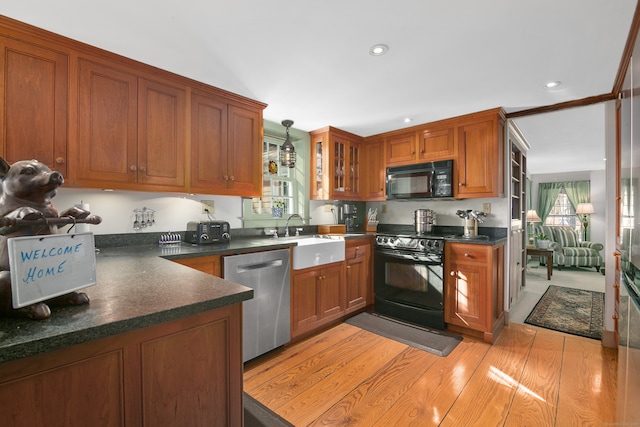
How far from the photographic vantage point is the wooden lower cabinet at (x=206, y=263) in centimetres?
194

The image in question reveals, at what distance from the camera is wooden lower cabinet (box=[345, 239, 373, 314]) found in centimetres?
323

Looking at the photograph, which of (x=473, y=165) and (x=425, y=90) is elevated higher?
(x=425, y=90)

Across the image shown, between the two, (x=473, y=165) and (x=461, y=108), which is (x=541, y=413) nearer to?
(x=473, y=165)

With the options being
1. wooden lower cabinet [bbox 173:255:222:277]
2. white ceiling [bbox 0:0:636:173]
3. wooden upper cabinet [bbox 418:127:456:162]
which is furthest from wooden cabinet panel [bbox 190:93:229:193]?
wooden upper cabinet [bbox 418:127:456:162]

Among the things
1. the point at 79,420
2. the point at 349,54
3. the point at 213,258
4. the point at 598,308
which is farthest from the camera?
the point at 598,308

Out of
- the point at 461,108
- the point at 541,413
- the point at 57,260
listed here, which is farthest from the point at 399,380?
the point at 461,108

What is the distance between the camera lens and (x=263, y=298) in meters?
2.38

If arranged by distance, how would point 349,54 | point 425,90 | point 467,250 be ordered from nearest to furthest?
point 349,54
point 425,90
point 467,250

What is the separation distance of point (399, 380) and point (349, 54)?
7.62ft

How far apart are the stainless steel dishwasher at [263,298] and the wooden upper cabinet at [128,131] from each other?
2.55 feet

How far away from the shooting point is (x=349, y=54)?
6.28 ft

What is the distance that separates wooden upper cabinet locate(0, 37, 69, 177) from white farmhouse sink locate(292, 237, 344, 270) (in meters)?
1.74

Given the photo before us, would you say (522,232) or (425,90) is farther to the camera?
(522,232)

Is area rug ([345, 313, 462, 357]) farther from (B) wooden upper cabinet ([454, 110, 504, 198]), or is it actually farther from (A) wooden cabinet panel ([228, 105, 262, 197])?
(A) wooden cabinet panel ([228, 105, 262, 197])
